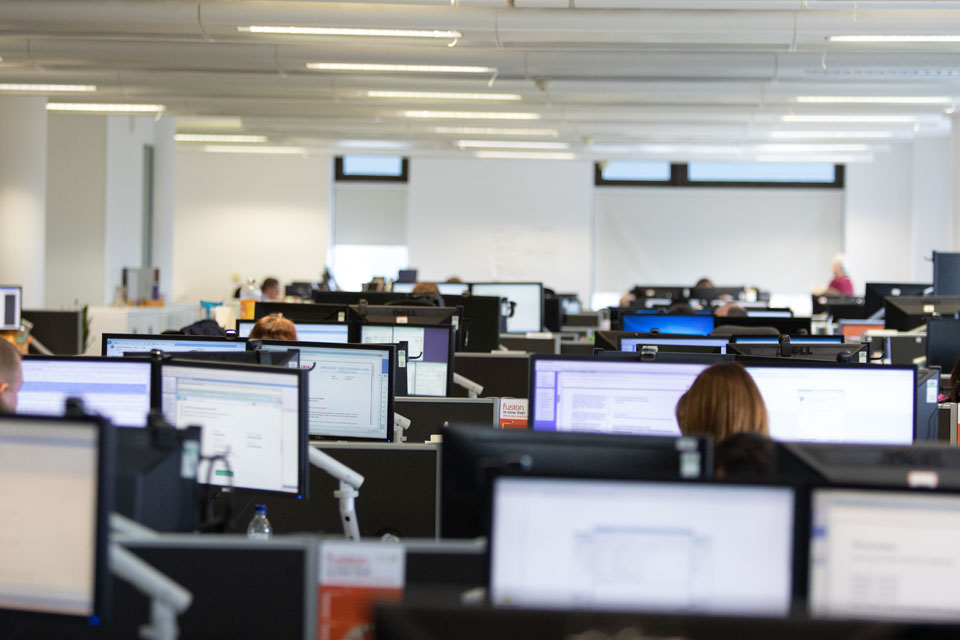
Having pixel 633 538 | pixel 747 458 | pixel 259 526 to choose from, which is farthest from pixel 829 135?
pixel 633 538

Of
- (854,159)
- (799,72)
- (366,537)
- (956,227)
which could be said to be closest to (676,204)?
(854,159)

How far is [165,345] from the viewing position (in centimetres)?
463

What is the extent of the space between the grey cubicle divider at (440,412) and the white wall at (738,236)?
13.3m

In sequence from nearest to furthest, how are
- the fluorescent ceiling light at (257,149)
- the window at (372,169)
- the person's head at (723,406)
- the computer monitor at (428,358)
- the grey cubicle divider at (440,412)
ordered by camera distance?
the person's head at (723,406) → the grey cubicle divider at (440,412) → the computer monitor at (428,358) → the fluorescent ceiling light at (257,149) → the window at (372,169)

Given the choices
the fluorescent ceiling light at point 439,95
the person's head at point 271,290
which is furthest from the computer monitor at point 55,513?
the fluorescent ceiling light at point 439,95

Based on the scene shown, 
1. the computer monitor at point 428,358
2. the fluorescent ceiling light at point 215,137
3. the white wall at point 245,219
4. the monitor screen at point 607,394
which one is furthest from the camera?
the white wall at point 245,219

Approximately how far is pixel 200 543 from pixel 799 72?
8.20 m

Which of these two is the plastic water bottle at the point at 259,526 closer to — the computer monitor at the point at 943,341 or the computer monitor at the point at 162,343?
the computer monitor at the point at 162,343

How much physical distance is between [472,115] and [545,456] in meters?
10.1

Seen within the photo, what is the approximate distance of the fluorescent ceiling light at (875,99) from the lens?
33.8 feet

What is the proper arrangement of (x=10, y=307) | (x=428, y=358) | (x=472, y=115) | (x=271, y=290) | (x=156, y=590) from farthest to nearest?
(x=472, y=115) < (x=271, y=290) < (x=10, y=307) < (x=428, y=358) < (x=156, y=590)

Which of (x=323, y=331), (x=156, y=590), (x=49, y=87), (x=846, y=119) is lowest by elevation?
(x=156, y=590)

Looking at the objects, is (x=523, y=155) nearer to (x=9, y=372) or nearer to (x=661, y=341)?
(x=661, y=341)

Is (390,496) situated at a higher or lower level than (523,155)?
lower
